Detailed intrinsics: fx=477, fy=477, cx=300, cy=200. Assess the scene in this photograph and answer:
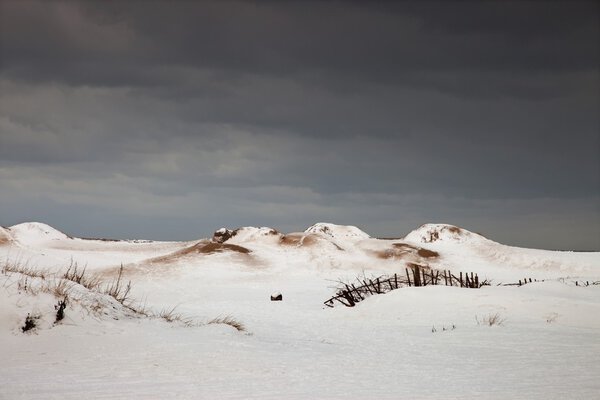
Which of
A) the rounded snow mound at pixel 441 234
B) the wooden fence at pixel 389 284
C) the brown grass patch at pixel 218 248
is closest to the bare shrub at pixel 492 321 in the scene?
the wooden fence at pixel 389 284

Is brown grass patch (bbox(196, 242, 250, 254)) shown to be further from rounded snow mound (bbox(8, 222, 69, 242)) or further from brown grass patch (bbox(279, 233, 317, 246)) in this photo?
rounded snow mound (bbox(8, 222, 69, 242))

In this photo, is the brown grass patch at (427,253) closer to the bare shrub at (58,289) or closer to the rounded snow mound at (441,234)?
the rounded snow mound at (441,234)

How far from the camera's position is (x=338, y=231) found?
45031 mm

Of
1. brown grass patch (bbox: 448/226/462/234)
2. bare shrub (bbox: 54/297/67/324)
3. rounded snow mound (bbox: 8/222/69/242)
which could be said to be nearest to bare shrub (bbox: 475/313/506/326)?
bare shrub (bbox: 54/297/67/324)

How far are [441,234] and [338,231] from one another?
368 inches

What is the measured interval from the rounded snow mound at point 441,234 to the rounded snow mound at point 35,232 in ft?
106

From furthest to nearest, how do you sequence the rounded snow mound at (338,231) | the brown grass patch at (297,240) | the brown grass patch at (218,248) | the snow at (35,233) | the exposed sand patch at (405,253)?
the rounded snow mound at (338,231), the snow at (35,233), the brown grass patch at (297,240), the exposed sand patch at (405,253), the brown grass patch at (218,248)

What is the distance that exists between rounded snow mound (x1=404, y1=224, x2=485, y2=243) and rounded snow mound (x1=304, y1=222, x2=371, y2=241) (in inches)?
179

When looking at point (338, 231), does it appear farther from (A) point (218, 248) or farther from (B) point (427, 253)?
(A) point (218, 248)

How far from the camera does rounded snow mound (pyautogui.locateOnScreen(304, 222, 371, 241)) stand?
144ft

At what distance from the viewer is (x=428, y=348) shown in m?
6.92

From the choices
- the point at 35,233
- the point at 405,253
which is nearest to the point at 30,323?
the point at 405,253

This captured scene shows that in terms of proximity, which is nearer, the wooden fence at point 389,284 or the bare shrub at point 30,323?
the bare shrub at point 30,323

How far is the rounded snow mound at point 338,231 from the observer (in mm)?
43875
